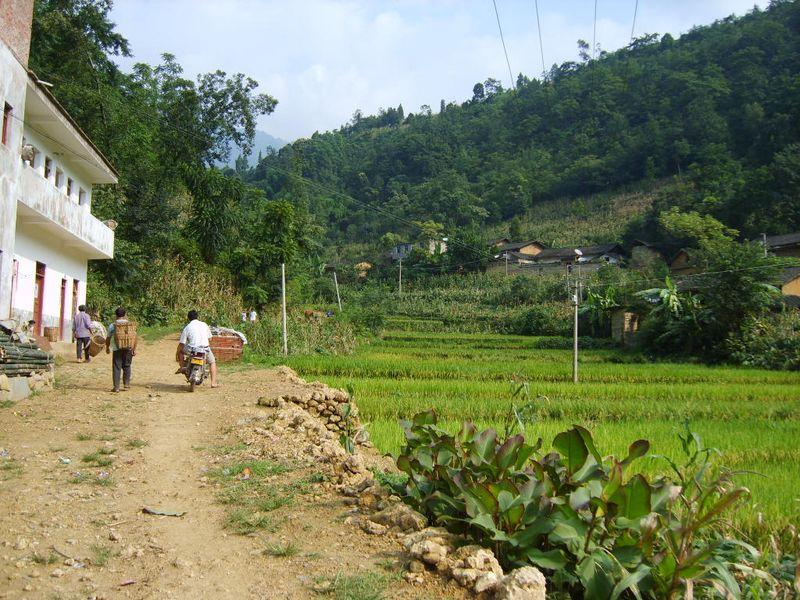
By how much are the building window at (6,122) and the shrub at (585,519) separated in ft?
46.7

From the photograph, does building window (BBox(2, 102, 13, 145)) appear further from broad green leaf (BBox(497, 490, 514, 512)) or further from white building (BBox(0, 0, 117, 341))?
broad green leaf (BBox(497, 490, 514, 512))

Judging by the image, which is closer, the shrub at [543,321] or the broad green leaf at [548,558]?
the broad green leaf at [548,558]

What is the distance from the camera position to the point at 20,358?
10.9 meters

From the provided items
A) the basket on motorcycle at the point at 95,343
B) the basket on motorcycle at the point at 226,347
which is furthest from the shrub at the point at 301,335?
the basket on motorcycle at the point at 95,343

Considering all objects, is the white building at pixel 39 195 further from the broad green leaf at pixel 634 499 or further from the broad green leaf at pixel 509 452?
the broad green leaf at pixel 634 499

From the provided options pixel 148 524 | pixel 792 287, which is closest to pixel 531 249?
pixel 792 287

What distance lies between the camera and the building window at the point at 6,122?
48.1ft

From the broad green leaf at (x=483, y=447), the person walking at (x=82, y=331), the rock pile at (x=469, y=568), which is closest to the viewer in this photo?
the rock pile at (x=469, y=568)

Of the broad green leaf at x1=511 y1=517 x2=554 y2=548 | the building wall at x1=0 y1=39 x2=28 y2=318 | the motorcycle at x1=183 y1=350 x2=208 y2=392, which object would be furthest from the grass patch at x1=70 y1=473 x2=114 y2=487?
the building wall at x1=0 y1=39 x2=28 y2=318

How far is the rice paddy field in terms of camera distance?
31.4ft

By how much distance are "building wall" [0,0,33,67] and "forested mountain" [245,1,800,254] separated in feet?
138

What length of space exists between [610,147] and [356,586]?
288ft

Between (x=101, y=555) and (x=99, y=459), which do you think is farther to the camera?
(x=99, y=459)

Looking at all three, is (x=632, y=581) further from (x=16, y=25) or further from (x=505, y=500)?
(x=16, y=25)
